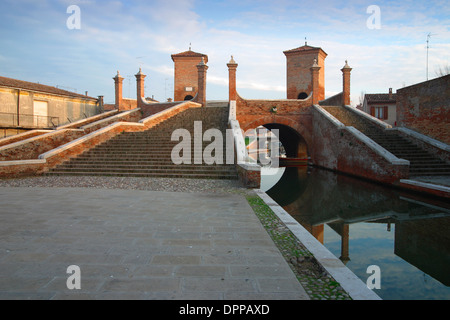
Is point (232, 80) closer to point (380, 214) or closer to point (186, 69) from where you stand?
point (186, 69)

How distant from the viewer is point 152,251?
3.30 m

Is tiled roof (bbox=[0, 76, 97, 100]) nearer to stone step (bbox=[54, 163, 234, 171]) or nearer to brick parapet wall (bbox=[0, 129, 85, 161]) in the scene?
brick parapet wall (bbox=[0, 129, 85, 161])

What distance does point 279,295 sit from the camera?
92.7 inches

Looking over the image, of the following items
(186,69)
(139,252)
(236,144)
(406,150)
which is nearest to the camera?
(139,252)

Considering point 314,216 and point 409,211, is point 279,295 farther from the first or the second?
point 409,211

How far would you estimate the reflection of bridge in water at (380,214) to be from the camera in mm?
4527

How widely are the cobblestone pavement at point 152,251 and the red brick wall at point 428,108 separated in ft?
36.1

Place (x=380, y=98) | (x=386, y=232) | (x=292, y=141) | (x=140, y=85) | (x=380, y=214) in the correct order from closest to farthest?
(x=386, y=232)
(x=380, y=214)
(x=140, y=85)
(x=292, y=141)
(x=380, y=98)

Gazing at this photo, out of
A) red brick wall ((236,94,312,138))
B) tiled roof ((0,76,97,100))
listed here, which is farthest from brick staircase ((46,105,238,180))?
tiled roof ((0,76,97,100))

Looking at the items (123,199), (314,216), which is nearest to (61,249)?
(123,199)

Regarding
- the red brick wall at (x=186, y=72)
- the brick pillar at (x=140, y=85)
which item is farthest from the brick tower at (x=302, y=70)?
the brick pillar at (x=140, y=85)

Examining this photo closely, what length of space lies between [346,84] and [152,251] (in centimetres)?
1930

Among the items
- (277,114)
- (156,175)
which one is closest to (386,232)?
(156,175)

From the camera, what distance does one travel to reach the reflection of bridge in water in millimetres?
4527
